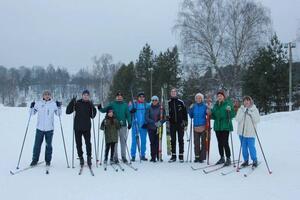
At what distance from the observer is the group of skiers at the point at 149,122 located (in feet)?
27.0

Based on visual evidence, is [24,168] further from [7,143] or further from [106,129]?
[7,143]

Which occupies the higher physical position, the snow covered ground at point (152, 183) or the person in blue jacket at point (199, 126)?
the person in blue jacket at point (199, 126)

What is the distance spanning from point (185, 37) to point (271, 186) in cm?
2349

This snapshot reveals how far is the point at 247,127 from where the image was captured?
8227 millimetres

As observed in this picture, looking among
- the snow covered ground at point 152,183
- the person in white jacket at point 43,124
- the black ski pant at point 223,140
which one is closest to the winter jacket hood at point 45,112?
the person in white jacket at point 43,124

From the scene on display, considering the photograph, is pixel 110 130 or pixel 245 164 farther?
pixel 110 130

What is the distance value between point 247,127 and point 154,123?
2203 millimetres

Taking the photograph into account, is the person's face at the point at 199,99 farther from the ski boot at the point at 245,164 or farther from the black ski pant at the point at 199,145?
the ski boot at the point at 245,164

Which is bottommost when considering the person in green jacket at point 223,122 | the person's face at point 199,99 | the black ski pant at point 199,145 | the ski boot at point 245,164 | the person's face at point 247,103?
the ski boot at point 245,164

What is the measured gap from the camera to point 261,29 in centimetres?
2878

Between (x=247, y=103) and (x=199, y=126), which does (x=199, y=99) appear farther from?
(x=247, y=103)

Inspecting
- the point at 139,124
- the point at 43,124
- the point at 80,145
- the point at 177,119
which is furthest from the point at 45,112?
the point at 177,119

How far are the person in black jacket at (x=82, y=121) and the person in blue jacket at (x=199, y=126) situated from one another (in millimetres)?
2500

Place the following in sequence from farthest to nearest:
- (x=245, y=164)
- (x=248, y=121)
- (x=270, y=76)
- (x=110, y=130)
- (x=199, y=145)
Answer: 1. (x=270, y=76)
2. (x=199, y=145)
3. (x=110, y=130)
4. (x=248, y=121)
5. (x=245, y=164)
